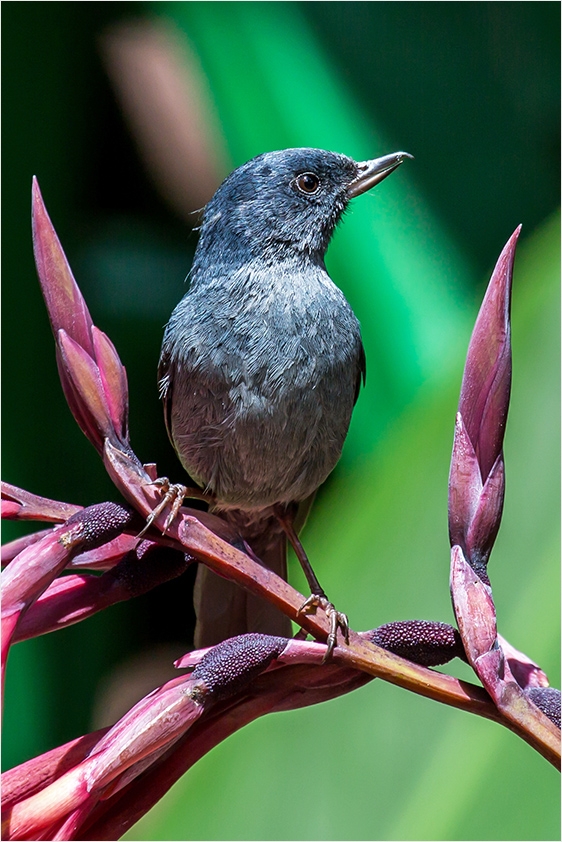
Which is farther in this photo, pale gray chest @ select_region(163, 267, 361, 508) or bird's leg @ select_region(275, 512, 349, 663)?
pale gray chest @ select_region(163, 267, 361, 508)

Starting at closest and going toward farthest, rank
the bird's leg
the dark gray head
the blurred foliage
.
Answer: the bird's leg → the dark gray head → the blurred foliage

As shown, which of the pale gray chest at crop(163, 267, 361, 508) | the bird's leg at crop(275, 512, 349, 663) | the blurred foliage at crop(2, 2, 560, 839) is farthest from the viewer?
the blurred foliage at crop(2, 2, 560, 839)

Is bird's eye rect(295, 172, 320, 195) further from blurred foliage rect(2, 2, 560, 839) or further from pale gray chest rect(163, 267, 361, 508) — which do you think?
blurred foliage rect(2, 2, 560, 839)

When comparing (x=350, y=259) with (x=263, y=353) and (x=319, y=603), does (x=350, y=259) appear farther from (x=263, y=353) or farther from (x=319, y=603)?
(x=319, y=603)

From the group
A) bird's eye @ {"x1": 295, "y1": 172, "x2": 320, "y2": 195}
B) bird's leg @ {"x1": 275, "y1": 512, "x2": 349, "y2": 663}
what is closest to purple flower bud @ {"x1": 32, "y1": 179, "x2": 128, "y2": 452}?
bird's leg @ {"x1": 275, "y1": 512, "x2": 349, "y2": 663}

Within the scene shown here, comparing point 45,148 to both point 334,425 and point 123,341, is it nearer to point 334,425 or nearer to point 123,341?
point 123,341

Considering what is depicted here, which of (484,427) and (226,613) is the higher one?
(484,427)

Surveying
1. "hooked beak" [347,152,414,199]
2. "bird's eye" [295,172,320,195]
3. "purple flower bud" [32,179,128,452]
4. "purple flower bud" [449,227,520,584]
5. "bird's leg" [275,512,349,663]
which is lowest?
"bird's leg" [275,512,349,663]

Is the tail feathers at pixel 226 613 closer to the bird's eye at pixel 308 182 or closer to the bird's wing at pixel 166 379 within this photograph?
the bird's wing at pixel 166 379

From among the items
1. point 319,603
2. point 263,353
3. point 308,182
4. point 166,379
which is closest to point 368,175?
point 308,182
